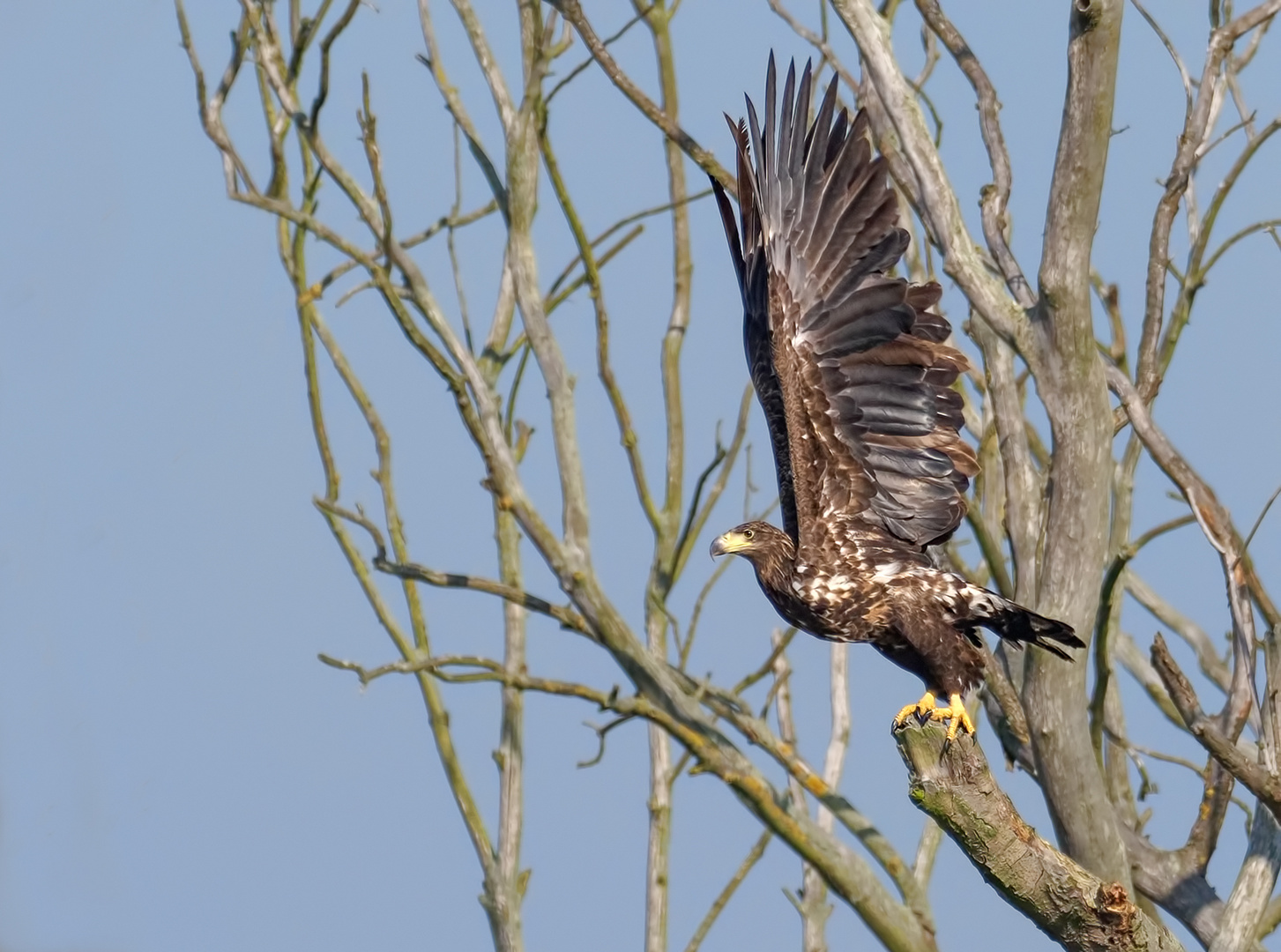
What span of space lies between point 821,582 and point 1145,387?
160 cm

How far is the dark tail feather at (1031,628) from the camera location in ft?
18.8

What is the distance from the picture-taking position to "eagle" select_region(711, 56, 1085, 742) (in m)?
5.93

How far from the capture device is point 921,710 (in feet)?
19.0

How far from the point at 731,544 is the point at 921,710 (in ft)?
3.37

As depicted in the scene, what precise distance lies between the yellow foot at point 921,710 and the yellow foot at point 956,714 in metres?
0.02

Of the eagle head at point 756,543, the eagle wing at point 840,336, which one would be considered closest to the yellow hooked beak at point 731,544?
the eagle head at point 756,543

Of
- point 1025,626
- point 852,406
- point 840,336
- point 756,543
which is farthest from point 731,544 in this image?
point 1025,626

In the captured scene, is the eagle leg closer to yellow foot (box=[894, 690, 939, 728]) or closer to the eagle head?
yellow foot (box=[894, 690, 939, 728])

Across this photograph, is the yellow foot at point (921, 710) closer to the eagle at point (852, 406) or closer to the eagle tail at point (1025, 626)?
the eagle at point (852, 406)

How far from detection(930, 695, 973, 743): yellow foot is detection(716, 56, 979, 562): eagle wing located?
798mm

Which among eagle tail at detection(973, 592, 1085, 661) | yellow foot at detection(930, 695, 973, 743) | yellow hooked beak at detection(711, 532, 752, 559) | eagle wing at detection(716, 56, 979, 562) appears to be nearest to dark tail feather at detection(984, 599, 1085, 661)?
eagle tail at detection(973, 592, 1085, 661)

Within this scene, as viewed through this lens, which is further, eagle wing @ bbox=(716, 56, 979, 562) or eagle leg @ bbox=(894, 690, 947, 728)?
eagle wing @ bbox=(716, 56, 979, 562)

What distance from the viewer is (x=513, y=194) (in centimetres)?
717

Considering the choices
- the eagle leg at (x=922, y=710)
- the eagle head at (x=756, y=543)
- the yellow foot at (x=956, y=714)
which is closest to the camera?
the yellow foot at (x=956, y=714)
